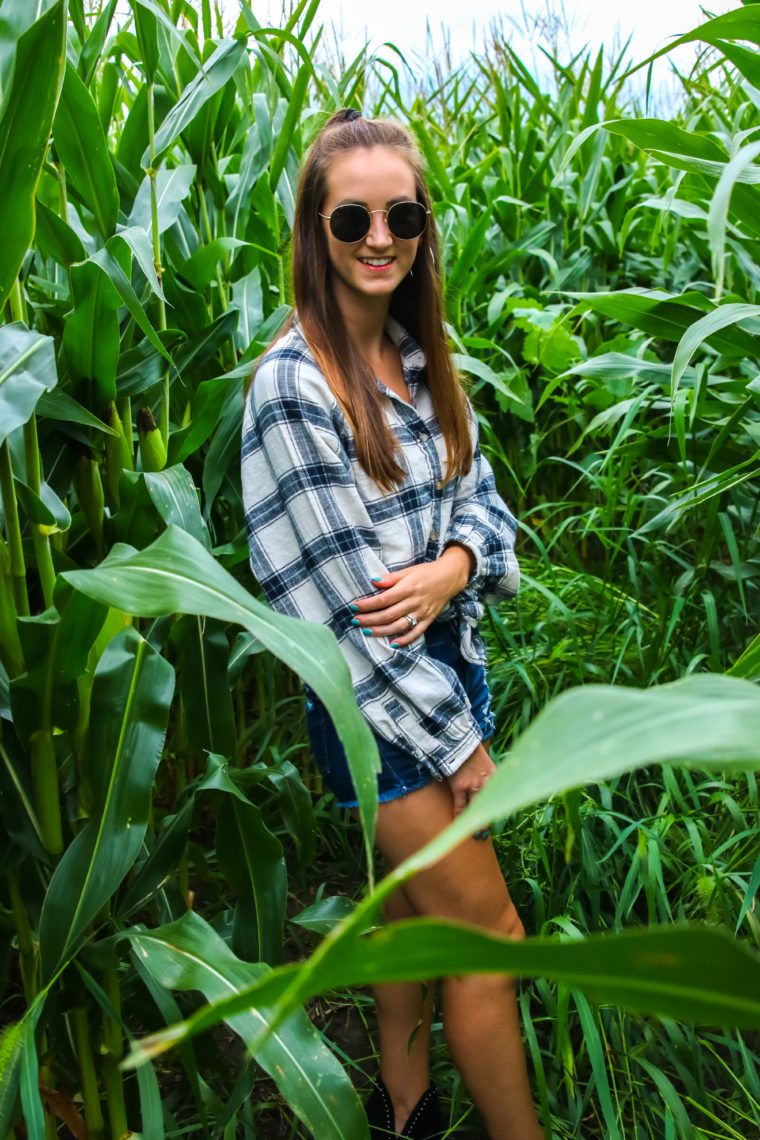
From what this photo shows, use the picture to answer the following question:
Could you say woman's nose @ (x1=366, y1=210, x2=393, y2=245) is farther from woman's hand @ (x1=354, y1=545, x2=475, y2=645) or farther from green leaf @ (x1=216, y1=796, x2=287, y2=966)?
green leaf @ (x1=216, y1=796, x2=287, y2=966)

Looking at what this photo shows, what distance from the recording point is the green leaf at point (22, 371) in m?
0.71

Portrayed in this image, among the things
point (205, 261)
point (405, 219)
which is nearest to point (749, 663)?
point (405, 219)

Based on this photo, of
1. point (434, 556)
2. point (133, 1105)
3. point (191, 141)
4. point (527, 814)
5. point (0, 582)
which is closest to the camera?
point (0, 582)

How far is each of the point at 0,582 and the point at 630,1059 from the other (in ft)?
3.13

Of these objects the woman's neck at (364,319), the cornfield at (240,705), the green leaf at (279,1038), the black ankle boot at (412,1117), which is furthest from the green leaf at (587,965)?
the black ankle boot at (412,1117)

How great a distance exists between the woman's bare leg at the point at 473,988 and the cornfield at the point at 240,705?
2.3 inches

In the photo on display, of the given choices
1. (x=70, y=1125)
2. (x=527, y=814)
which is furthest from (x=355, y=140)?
(x=70, y=1125)

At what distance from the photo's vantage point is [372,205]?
3.64ft

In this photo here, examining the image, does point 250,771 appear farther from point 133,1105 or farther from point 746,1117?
point 746,1117

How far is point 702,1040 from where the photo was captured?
1212 mm

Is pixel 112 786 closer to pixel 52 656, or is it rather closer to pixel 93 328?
pixel 52 656

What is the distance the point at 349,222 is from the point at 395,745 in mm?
592

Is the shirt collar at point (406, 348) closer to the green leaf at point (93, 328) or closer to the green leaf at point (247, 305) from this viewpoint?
the green leaf at point (247, 305)

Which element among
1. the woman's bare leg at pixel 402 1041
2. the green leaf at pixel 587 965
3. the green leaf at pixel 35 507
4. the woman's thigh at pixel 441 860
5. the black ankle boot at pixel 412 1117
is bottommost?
the black ankle boot at pixel 412 1117
